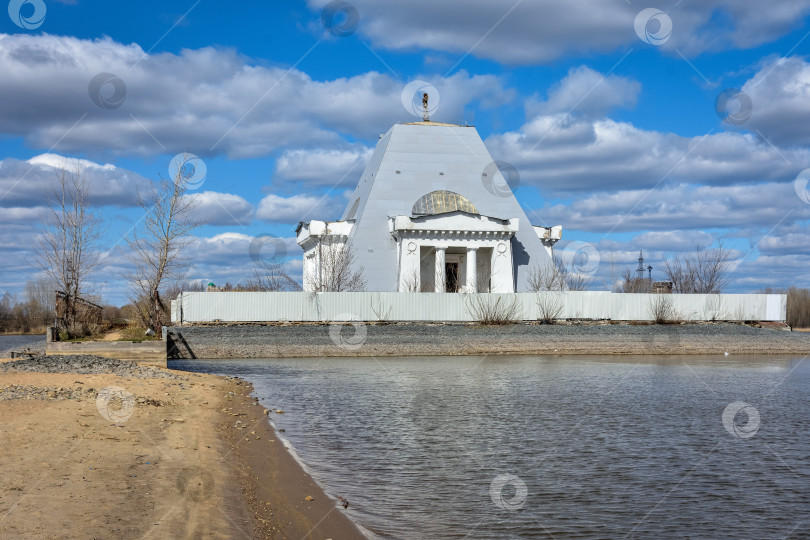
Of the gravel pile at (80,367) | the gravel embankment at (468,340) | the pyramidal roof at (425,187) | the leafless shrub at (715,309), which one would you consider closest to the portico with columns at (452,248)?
the pyramidal roof at (425,187)

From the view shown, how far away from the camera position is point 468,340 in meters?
49.2

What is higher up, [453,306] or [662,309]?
[453,306]

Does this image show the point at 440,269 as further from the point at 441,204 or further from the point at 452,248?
the point at 441,204

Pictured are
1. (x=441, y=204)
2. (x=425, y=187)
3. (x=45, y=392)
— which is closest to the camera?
(x=45, y=392)

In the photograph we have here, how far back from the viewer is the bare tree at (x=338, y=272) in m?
65.4

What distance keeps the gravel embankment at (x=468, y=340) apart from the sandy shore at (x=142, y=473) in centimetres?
2712

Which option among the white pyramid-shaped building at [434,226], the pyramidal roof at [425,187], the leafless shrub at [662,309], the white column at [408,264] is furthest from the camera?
the pyramidal roof at [425,187]

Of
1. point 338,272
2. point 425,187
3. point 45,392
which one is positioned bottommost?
point 45,392

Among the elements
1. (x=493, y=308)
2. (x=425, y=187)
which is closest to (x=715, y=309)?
(x=493, y=308)

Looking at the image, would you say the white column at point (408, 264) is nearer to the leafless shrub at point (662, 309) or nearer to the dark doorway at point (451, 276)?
the dark doorway at point (451, 276)

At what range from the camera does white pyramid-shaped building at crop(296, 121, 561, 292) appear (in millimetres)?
66438

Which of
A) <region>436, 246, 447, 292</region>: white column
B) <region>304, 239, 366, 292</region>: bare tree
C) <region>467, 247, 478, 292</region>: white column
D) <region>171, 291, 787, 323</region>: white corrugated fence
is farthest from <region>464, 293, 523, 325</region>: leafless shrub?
<region>304, 239, 366, 292</region>: bare tree

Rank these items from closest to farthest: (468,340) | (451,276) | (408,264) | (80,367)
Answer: (80,367) < (468,340) < (408,264) < (451,276)

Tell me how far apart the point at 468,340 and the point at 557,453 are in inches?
1336
